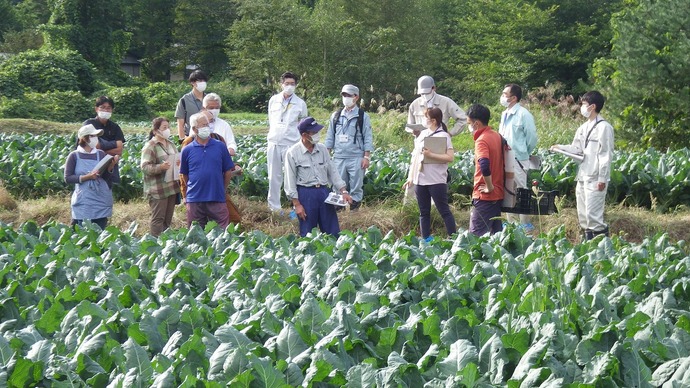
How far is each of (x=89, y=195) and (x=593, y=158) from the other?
519 centimetres

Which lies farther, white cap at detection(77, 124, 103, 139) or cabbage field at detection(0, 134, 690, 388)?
white cap at detection(77, 124, 103, 139)

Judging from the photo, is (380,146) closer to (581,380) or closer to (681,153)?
Answer: (681,153)

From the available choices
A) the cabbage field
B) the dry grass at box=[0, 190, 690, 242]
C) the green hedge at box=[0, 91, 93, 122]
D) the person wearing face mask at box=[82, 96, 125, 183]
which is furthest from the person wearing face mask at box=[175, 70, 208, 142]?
the green hedge at box=[0, 91, 93, 122]

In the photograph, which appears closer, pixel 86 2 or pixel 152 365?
pixel 152 365

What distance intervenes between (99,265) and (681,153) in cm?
1050

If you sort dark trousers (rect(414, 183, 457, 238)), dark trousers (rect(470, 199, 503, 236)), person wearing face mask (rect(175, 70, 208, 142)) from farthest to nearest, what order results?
person wearing face mask (rect(175, 70, 208, 142)) → dark trousers (rect(414, 183, 457, 238)) → dark trousers (rect(470, 199, 503, 236))

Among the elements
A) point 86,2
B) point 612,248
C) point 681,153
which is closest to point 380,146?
point 681,153

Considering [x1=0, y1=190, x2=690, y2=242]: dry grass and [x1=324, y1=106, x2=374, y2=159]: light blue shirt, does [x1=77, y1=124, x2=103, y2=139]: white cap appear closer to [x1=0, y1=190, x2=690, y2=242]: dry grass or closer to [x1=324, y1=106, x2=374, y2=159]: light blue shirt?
[x1=0, y1=190, x2=690, y2=242]: dry grass

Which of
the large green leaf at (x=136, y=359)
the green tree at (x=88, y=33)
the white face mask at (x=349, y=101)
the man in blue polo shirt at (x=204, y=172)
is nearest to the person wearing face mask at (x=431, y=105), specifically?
the white face mask at (x=349, y=101)

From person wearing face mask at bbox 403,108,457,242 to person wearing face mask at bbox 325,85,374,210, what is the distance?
1368 millimetres

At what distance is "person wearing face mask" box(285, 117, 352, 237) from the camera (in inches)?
379

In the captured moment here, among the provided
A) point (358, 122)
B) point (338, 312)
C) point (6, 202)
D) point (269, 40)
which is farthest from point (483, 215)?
point (269, 40)

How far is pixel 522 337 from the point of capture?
427 cm

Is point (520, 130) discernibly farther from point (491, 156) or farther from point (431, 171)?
point (491, 156)
